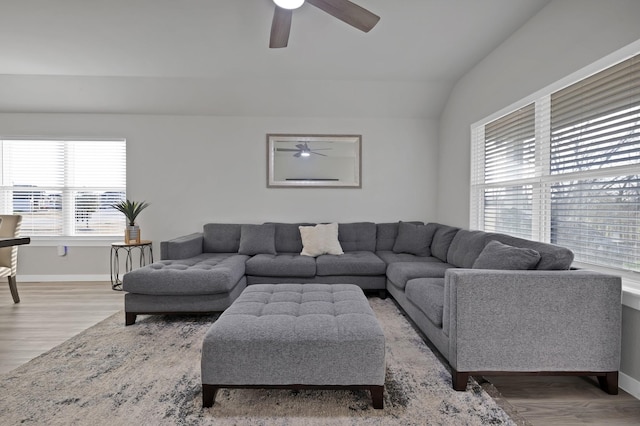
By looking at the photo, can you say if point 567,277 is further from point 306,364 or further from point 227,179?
point 227,179

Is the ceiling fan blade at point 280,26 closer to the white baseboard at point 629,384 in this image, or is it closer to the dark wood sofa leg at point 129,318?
the dark wood sofa leg at point 129,318

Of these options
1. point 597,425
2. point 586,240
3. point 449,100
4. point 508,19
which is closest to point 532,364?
point 597,425

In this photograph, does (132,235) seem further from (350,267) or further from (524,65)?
(524,65)

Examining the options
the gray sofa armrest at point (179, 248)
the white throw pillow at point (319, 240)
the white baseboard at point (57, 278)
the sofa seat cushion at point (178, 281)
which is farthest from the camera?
the white baseboard at point (57, 278)

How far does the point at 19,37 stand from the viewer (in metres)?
3.14

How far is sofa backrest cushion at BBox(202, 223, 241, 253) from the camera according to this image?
13.9 feet

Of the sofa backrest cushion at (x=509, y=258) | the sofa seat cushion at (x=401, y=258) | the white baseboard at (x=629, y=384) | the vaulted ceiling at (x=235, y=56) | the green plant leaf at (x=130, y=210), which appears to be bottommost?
the white baseboard at (x=629, y=384)

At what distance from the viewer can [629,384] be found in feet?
6.31

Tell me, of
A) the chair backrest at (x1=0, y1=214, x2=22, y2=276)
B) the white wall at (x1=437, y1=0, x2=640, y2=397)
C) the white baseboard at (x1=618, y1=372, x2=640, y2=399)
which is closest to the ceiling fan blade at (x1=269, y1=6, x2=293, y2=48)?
the white wall at (x1=437, y1=0, x2=640, y2=397)

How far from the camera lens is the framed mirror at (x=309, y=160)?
15.2 feet

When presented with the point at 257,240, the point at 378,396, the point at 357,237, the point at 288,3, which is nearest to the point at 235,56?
the point at 288,3

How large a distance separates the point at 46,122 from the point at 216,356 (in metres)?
4.78

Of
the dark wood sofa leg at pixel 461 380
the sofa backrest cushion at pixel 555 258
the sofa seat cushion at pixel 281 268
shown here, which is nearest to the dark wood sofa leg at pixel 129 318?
the sofa seat cushion at pixel 281 268

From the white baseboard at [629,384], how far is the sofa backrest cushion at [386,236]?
8.56 ft
